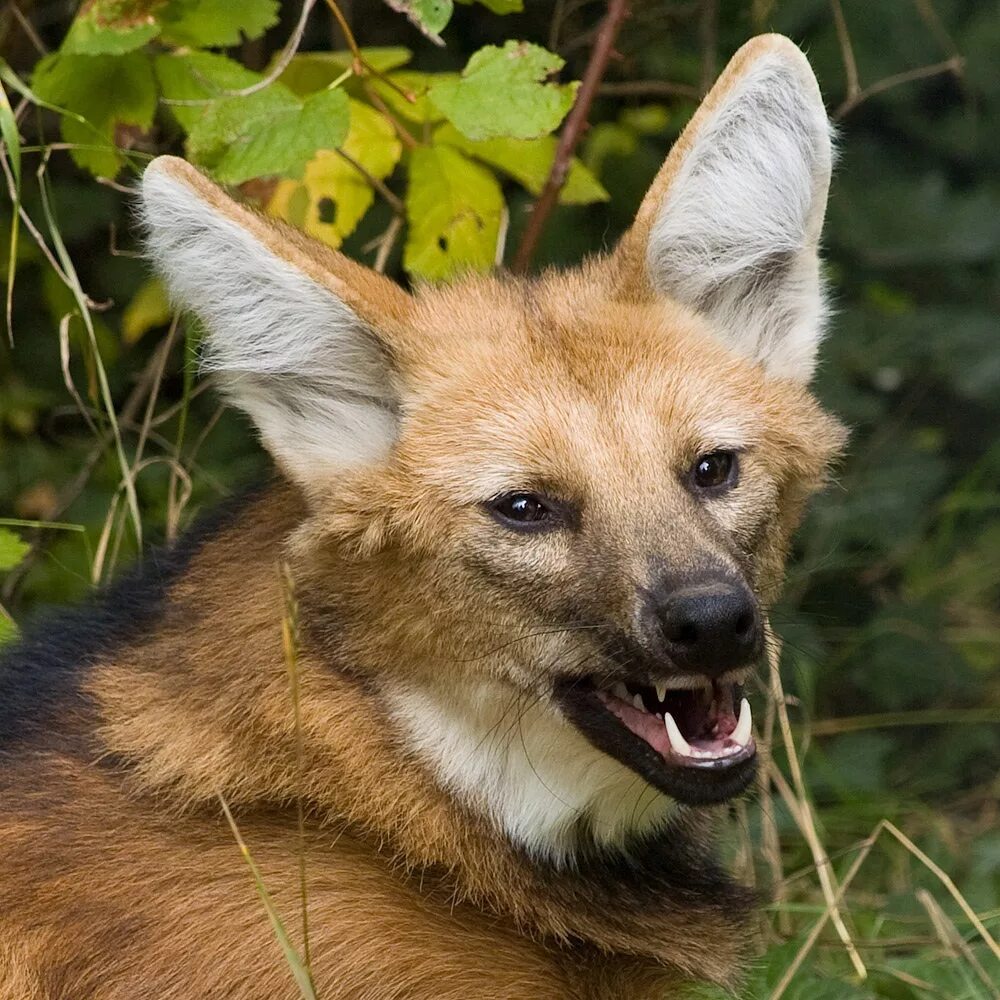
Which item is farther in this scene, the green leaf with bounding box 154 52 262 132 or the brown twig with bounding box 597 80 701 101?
the brown twig with bounding box 597 80 701 101

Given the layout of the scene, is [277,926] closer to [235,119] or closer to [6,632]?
[6,632]

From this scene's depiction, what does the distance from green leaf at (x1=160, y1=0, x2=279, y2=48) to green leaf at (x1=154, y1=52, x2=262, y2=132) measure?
0.04 metres

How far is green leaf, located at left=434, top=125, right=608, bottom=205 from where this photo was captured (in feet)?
11.8

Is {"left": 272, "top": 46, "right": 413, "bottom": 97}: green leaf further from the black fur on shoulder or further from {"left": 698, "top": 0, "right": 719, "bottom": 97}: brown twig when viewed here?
the black fur on shoulder

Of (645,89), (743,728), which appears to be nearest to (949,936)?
(743,728)

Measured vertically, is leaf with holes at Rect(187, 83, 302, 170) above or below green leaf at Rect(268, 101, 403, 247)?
above

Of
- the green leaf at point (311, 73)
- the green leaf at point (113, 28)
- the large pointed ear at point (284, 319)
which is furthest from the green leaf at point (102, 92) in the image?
the large pointed ear at point (284, 319)

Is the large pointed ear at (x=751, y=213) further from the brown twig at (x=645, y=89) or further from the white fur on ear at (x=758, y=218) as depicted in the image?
the brown twig at (x=645, y=89)

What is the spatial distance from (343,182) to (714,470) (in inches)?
58.9

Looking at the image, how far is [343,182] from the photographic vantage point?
3777 millimetres

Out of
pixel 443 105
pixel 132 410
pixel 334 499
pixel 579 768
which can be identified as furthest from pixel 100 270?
pixel 579 768

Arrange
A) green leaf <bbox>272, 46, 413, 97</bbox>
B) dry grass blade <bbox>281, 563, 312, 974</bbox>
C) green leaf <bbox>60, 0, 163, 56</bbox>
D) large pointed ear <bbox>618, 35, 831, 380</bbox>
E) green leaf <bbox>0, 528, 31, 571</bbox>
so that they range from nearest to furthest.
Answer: dry grass blade <bbox>281, 563, 312, 974</bbox> < large pointed ear <bbox>618, 35, 831, 380</bbox> < green leaf <bbox>0, 528, 31, 571</bbox> < green leaf <bbox>60, 0, 163, 56</bbox> < green leaf <bbox>272, 46, 413, 97</bbox>

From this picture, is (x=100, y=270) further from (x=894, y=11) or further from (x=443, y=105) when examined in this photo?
(x=894, y=11)

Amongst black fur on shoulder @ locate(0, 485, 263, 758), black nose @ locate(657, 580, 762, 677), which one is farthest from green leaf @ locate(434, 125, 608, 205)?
black nose @ locate(657, 580, 762, 677)
